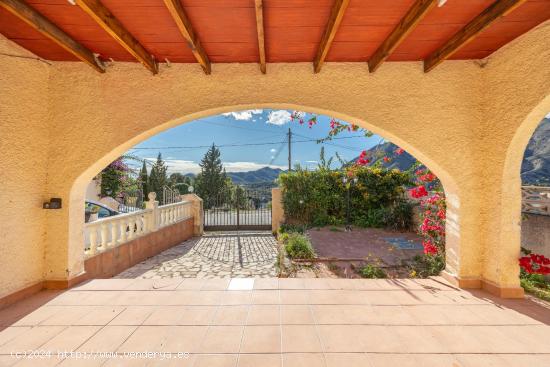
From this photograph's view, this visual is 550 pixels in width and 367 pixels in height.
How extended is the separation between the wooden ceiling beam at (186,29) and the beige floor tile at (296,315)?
3.58 metres

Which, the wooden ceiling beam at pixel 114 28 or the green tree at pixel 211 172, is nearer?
the wooden ceiling beam at pixel 114 28

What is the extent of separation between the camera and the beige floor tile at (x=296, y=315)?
296cm

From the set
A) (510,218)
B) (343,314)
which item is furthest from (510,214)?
(343,314)

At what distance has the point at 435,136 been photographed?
3891 mm

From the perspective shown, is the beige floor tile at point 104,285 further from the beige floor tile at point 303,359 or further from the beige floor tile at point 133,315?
the beige floor tile at point 303,359

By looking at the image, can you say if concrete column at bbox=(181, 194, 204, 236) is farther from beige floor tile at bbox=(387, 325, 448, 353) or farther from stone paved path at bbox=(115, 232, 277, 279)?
beige floor tile at bbox=(387, 325, 448, 353)

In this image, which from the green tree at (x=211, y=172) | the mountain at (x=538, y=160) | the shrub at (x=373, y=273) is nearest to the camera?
the shrub at (x=373, y=273)

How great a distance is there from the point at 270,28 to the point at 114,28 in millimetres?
1796

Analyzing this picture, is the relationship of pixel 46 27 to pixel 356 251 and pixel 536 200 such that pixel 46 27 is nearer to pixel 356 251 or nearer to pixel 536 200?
pixel 356 251

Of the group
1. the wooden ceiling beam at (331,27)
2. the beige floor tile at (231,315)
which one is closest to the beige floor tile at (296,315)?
the beige floor tile at (231,315)

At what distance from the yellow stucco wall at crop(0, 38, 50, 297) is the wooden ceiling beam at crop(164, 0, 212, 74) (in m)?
Answer: 2.52

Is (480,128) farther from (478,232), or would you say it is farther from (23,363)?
(23,363)

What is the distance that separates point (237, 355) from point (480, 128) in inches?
184

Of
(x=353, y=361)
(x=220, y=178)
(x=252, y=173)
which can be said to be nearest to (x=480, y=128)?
(x=353, y=361)
